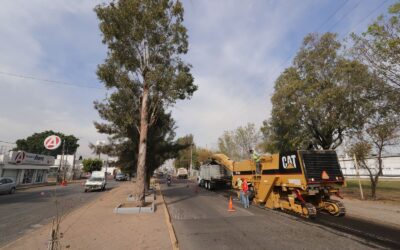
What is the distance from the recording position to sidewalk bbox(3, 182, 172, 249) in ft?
23.5

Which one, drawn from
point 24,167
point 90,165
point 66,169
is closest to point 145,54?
point 24,167

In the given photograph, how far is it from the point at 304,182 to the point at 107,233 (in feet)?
Result: 28.1

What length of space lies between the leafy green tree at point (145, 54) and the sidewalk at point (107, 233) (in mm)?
3296

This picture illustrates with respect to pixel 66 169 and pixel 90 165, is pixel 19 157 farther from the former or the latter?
pixel 90 165

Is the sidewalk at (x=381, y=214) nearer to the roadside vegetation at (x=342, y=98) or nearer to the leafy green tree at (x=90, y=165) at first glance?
the roadside vegetation at (x=342, y=98)

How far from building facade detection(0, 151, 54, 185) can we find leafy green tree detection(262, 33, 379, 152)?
3408 centimetres

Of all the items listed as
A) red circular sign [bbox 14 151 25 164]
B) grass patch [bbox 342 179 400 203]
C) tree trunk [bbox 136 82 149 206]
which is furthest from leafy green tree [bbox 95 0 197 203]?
red circular sign [bbox 14 151 25 164]

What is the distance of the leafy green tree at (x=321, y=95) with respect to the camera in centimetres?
2027

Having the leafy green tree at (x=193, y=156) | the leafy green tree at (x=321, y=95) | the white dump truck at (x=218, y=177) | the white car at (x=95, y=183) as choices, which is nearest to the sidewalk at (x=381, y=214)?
the leafy green tree at (x=321, y=95)

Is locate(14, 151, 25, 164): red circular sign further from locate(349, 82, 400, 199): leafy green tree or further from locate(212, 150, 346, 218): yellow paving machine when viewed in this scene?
locate(349, 82, 400, 199): leafy green tree

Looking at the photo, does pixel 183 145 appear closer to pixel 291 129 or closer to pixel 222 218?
pixel 291 129

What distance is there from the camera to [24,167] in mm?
37438

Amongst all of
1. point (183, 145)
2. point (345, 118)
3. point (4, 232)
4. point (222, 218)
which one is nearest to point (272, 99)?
point (345, 118)

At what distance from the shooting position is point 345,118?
21250 millimetres
